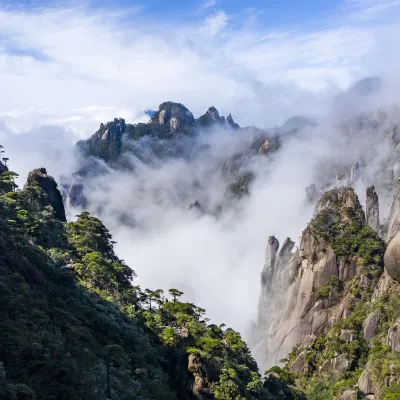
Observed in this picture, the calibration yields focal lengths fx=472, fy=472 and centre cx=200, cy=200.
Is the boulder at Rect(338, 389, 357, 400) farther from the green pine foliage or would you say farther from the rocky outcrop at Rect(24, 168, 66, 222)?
the rocky outcrop at Rect(24, 168, 66, 222)

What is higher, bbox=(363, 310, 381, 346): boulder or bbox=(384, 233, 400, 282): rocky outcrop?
bbox=(363, 310, 381, 346): boulder

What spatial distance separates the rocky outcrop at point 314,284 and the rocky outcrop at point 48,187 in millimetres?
53277

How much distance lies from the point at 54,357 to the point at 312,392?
61.1 meters

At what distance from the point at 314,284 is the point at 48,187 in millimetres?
62422

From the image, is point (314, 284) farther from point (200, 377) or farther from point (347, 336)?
point (200, 377)

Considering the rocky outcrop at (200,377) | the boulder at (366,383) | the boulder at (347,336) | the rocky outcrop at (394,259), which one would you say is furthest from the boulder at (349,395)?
the rocky outcrop at (394,259)

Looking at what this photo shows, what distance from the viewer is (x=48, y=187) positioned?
80438mm

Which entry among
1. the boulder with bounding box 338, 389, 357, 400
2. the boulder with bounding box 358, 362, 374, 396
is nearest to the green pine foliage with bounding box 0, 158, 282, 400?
the boulder with bounding box 338, 389, 357, 400

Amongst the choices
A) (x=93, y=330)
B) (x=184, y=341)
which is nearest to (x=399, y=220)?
(x=184, y=341)

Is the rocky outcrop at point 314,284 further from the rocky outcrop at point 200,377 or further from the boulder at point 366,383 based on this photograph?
the rocky outcrop at point 200,377

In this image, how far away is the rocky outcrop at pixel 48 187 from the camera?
78.3 m

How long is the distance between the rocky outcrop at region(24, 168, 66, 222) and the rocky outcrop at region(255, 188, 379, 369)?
175 ft

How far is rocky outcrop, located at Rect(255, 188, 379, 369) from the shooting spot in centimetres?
10238

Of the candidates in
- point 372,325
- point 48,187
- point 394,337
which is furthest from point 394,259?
point 372,325
